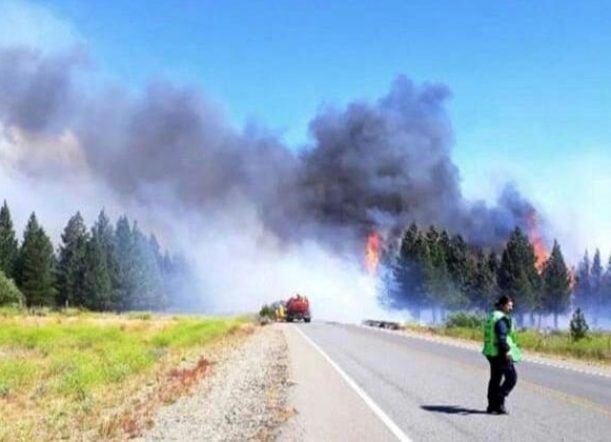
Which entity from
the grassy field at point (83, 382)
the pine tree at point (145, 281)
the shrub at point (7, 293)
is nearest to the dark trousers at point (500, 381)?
the grassy field at point (83, 382)

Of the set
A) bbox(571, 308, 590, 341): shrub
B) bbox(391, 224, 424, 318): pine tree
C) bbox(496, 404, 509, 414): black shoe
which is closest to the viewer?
bbox(496, 404, 509, 414): black shoe

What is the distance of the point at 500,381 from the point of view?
15047 millimetres

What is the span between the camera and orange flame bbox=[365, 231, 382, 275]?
127438 millimetres

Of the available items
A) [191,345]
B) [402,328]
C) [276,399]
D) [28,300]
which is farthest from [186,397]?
[28,300]

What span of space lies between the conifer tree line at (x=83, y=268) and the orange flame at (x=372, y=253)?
3367cm

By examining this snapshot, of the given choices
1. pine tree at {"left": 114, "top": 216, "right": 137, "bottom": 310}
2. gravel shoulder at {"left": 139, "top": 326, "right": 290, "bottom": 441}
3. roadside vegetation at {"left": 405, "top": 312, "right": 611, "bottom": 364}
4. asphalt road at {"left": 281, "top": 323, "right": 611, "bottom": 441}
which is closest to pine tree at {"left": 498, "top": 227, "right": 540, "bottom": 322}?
pine tree at {"left": 114, "top": 216, "right": 137, "bottom": 310}

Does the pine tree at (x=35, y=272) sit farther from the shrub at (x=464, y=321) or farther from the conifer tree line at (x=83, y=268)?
the shrub at (x=464, y=321)

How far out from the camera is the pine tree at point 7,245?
115 metres

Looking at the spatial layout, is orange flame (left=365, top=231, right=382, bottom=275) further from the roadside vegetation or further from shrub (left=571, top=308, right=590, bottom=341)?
shrub (left=571, top=308, right=590, bottom=341)

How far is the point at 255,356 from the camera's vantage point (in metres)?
33.0

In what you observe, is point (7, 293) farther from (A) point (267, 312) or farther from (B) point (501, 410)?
(B) point (501, 410)

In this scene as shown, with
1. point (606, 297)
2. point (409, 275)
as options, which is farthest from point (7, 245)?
point (606, 297)

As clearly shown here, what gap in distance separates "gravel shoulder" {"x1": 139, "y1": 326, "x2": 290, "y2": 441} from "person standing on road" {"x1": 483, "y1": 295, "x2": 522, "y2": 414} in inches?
145

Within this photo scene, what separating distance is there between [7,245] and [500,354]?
380 ft
